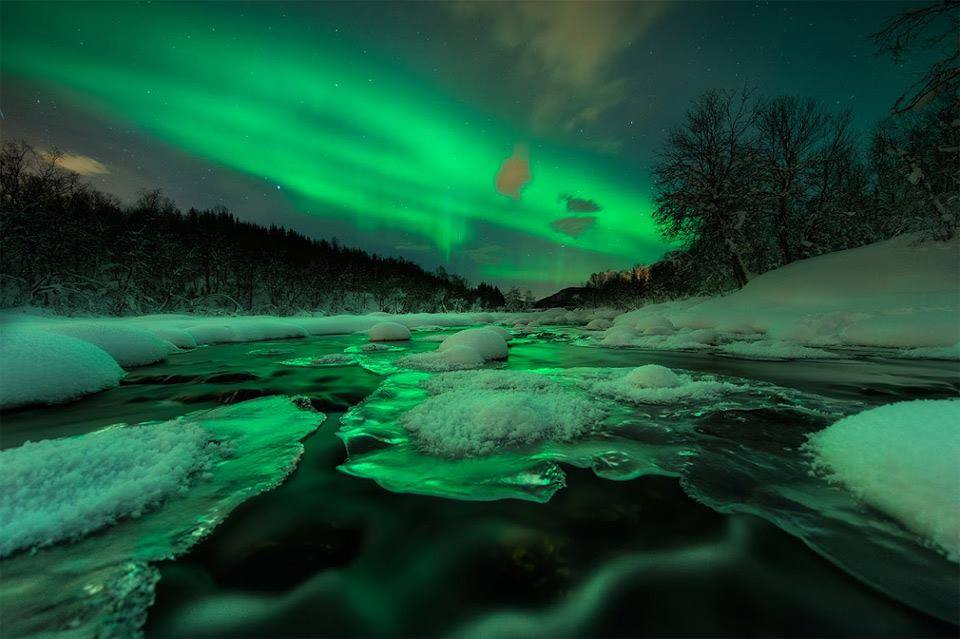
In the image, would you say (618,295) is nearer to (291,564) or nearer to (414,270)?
(414,270)

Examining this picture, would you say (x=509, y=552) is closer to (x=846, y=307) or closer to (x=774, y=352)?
(x=774, y=352)

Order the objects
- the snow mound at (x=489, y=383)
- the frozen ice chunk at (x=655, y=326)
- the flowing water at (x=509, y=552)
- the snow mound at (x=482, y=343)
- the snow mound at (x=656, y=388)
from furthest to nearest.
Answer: the frozen ice chunk at (x=655, y=326)
the snow mound at (x=482, y=343)
the snow mound at (x=489, y=383)
the snow mound at (x=656, y=388)
the flowing water at (x=509, y=552)

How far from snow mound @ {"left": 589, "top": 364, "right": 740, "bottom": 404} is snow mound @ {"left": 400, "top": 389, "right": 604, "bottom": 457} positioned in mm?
798

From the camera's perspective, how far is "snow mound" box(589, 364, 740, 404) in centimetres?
373

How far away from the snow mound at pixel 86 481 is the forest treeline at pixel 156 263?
27709 mm

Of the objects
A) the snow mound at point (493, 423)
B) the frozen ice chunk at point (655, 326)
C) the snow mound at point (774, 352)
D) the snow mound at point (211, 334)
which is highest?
the frozen ice chunk at point (655, 326)

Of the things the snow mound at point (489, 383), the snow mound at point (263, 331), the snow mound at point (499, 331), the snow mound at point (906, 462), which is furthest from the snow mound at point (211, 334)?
the snow mound at point (906, 462)

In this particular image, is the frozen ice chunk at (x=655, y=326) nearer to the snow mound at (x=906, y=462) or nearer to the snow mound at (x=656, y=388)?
the snow mound at (x=656, y=388)

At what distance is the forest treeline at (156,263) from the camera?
65.7 feet

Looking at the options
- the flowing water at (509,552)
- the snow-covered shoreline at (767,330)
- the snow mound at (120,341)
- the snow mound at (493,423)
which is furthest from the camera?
the snow mound at (120,341)

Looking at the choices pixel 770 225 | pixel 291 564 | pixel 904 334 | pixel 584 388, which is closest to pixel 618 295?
pixel 770 225

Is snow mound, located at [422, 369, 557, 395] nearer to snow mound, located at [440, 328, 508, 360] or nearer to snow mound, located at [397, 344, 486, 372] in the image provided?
snow mound, located at [397, 344, 486, 372]

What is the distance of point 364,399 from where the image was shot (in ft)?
13.7

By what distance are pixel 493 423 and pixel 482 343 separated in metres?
4.93
